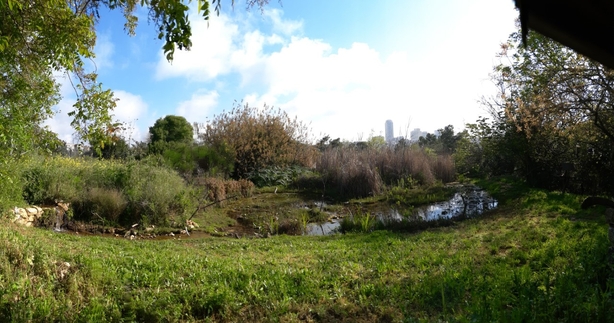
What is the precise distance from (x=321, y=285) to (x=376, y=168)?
42.2 ft

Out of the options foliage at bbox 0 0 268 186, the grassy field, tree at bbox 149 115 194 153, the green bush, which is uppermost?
tree at bbox 149 115 194 153

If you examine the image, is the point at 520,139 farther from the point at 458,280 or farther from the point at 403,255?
the point at 458,280

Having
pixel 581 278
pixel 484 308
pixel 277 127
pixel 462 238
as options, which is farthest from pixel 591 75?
pixel 277 127

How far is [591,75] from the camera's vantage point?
31.9 ft

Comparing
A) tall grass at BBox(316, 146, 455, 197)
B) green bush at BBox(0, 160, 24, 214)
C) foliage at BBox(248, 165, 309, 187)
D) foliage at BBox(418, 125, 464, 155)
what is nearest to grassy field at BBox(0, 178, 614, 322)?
green bush at BBox(0, 160, 24, 214)

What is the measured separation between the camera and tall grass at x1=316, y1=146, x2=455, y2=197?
1741 cm

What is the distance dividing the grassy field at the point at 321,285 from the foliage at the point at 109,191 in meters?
4.65

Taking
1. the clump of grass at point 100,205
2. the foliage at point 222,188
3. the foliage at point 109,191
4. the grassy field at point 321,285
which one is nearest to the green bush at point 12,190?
the foliage at point 109,191

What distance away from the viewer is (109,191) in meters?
11.4

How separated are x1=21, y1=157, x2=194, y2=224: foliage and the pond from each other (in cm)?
418

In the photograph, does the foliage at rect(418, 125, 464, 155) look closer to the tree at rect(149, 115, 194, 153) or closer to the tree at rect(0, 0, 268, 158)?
the tree at rect(149, 115, 194, 153)

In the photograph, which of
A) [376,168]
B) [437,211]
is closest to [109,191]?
[437,211]

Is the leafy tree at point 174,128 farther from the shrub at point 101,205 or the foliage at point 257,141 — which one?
the shrub at point 101,205

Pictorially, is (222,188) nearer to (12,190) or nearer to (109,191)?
(109,191)
